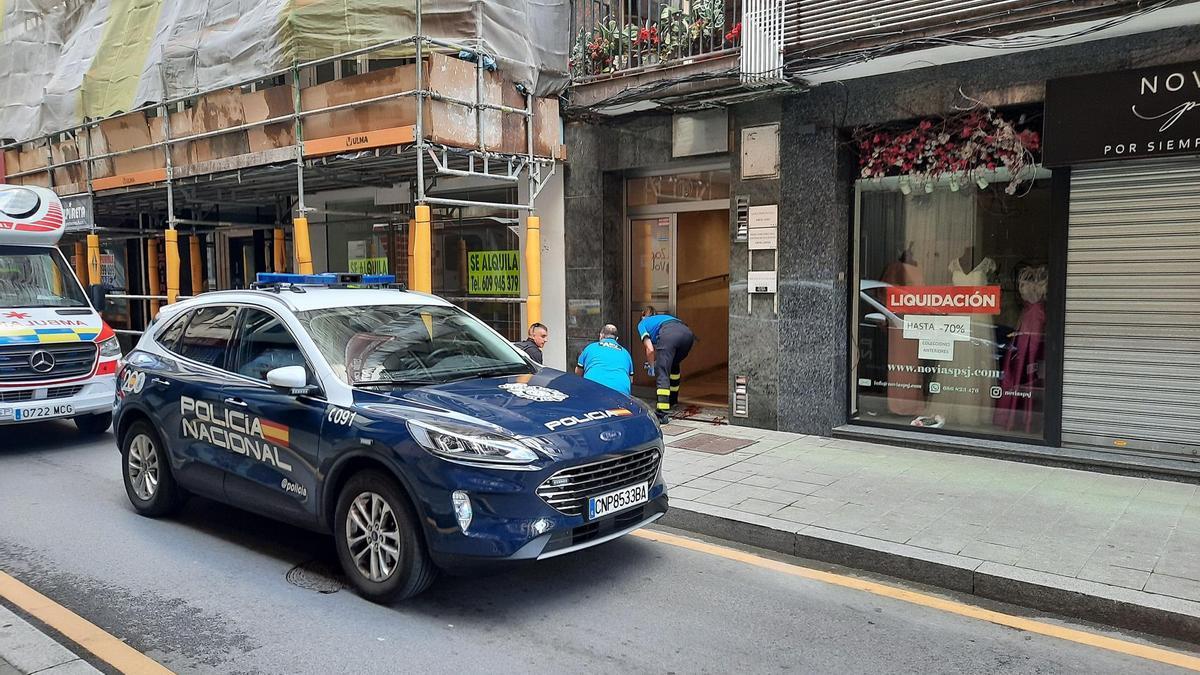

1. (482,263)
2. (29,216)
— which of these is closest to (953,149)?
(482,263)

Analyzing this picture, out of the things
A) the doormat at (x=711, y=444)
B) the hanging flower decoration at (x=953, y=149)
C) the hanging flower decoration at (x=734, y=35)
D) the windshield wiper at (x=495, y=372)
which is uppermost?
the hanging flower decoration at (x=734, y=35)

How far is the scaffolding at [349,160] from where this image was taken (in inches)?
351

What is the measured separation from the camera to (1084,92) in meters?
7.20

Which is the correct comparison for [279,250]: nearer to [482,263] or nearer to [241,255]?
[241,255]

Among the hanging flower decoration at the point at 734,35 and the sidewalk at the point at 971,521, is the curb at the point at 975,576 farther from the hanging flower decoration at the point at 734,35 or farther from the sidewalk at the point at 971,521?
the hanging flower decoration at the point at 734,35

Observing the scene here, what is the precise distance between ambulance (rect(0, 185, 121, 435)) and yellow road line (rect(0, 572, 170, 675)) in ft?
13.1

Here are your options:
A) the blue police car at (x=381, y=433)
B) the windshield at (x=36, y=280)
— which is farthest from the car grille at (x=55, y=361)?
the blue police car at (x=381, y=433)

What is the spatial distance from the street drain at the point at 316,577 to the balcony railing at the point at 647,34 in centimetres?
648

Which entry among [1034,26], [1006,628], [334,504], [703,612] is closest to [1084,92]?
[1034,26]

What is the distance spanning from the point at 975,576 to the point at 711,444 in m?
3.94

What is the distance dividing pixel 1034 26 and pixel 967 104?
3.65 feet

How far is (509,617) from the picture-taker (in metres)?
4.50

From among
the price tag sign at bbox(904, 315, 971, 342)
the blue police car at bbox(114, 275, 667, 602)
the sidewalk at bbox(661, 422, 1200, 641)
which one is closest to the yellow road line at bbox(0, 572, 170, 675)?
the blue police car at bbox(114, 275, 667, 602)

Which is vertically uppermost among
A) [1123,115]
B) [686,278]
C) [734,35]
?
[734,35]
